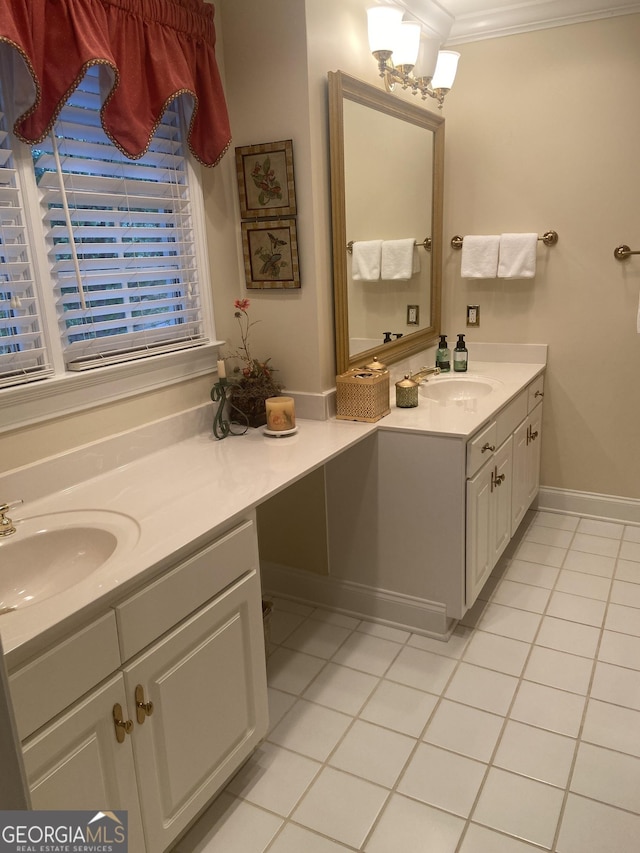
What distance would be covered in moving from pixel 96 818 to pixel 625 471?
2.81 m

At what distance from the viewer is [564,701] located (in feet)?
6.74

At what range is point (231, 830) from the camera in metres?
1.65

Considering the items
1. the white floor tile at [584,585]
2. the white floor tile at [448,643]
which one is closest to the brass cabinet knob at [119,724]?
the white floor tile at [448,643]

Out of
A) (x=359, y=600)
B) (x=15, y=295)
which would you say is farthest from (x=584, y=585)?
(x=15, y=295)

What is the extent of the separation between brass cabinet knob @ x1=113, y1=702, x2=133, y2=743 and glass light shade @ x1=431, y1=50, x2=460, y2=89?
266cm

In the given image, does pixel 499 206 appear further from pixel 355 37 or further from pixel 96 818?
pixel 96 818

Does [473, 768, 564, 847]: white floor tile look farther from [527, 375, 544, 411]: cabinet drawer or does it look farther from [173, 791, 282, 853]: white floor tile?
[527, 375, 544, 411]: cabinet drawer

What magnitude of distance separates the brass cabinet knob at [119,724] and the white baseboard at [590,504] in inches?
103

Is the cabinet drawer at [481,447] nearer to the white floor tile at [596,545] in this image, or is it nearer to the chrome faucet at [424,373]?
the chrome faucet at [424,373]

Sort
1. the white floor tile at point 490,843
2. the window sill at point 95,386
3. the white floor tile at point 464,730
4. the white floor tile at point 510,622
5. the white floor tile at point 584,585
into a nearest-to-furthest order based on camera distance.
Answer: the white floor tile at point 490,843
the window sill at point 95,386
the white floor tile at point 464,730
the white floor tile at point 510,622
the white floor tile at point 584,585

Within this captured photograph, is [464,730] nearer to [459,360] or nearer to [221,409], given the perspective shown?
[221,409]

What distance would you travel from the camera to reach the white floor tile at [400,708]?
198 centimetres

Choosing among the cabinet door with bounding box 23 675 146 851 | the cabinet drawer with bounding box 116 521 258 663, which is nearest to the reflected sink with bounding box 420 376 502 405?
the cabinet drawer with bounding box 116 521 258 663

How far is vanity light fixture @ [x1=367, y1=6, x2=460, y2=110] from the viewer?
7.52ft
